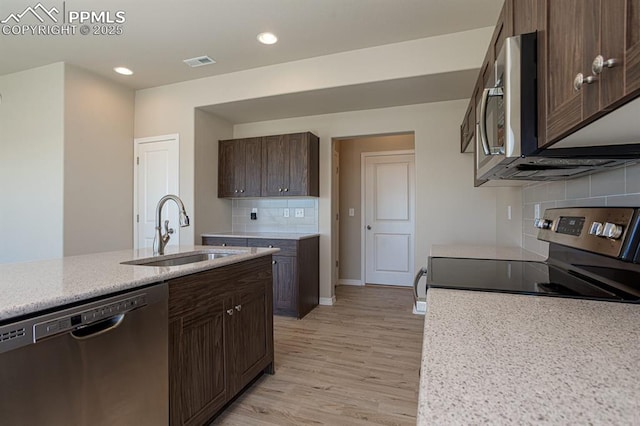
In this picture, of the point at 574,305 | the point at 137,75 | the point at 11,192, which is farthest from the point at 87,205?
the point at 574,305

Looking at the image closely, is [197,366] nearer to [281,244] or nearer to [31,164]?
[281,244]

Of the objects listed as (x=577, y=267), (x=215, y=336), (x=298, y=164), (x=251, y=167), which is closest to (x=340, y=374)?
(x=215, y=336)

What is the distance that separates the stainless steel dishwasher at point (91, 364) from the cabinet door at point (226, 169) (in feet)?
9.41

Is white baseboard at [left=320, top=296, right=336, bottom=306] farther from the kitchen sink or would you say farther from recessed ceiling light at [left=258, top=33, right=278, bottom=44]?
recessed ceiling light at [left=258, top=33, right=278, bottom=44]

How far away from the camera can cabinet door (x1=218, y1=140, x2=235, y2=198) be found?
4.10 metres

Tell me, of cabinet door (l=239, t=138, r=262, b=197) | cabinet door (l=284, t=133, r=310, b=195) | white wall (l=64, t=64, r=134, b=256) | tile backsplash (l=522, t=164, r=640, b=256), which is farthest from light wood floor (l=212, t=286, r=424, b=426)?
white wall (l=64, t=64, r=134, b=256)

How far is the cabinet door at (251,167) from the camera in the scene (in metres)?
3.96

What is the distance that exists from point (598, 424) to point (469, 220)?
3.41 meters

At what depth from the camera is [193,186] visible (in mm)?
3781

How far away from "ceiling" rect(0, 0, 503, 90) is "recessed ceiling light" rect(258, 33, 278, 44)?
0.19 ft

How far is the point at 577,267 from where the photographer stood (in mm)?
1317

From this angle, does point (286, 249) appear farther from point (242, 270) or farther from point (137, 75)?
point (137, 75)

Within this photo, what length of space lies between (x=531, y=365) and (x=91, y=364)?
51.5 inches

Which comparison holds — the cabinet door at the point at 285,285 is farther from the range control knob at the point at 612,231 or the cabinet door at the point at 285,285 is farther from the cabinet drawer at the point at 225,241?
the range control knob at the point at 612,231
